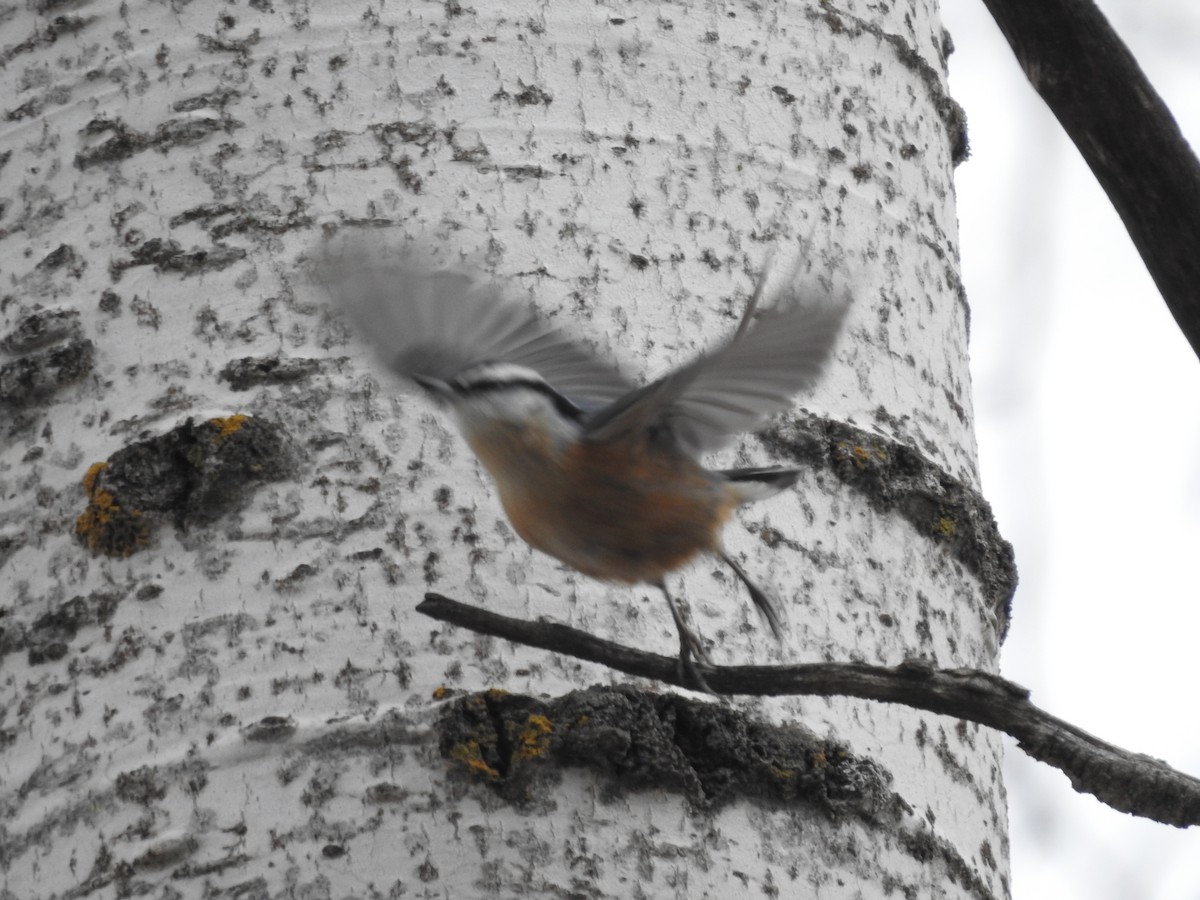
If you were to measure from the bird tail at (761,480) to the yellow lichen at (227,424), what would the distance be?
1.47ft

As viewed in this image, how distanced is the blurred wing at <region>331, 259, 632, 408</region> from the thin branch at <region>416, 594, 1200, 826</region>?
34cm

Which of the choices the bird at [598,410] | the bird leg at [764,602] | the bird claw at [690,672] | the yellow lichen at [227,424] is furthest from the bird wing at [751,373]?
the yellow lichen at [227,424]

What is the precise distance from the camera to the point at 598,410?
1.59 m

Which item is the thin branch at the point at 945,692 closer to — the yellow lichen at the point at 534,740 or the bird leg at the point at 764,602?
the yellow lichen at the point at 534,740

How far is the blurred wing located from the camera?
55.9 inches

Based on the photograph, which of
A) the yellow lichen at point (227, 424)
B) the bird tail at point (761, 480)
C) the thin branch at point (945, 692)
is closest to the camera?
the thin branch at point (945, 692)

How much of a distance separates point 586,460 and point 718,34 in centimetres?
49

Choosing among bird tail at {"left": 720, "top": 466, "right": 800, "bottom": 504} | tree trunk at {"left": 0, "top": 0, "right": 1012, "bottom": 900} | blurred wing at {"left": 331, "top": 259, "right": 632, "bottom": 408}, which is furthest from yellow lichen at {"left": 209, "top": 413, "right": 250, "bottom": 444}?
bird tail at {"left": 720, "top": 466, "right": 800, "bottom": 504}

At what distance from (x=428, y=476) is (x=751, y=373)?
0.29 meters

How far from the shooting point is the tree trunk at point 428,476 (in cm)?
123

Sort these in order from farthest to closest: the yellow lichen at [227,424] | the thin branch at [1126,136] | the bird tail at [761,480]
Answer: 1. the bird tail at [761,480]
2. the yellow lichen at [227,424]
3. the thin branch at [1126,136]

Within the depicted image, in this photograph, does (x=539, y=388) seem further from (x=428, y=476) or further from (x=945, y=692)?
(x=945, y=692)

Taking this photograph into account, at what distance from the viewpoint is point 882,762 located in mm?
1379

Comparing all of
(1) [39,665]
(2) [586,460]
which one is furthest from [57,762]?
(2) [586,460]
